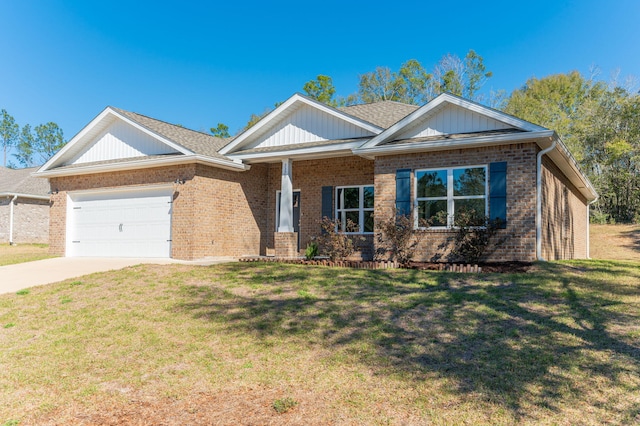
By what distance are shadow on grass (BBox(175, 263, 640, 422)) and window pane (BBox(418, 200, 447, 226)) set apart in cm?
226

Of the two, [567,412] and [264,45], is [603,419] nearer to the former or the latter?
[567,412]

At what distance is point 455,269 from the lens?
10.6 metres

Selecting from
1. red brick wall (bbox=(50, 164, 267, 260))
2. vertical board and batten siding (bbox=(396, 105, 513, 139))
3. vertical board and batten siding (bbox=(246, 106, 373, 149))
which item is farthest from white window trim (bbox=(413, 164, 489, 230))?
red brick wall (bbox=(50, 164, 267, 260))

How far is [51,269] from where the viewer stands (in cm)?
1277

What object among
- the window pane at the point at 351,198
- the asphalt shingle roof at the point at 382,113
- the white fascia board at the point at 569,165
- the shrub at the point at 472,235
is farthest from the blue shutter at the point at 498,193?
the window pane at the point at 351,198

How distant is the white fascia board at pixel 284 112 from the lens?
13391 mm

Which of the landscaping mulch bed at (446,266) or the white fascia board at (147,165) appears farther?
the white fascia board at (147,165)

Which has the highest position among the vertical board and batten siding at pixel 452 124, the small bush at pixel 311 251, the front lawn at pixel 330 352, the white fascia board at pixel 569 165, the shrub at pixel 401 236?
the vertical board and batten siding at pixel 452 124

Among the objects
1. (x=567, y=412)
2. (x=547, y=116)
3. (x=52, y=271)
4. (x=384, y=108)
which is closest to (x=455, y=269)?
(x=567, y=412)

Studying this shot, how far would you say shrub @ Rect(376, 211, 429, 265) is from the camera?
11.9m

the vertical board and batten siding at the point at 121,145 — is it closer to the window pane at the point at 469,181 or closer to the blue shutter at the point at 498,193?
the window pane at the point at 469,181

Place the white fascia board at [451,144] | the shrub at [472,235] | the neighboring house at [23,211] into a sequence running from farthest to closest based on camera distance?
the neighboring house at [23,211] → the shrub at [472,235] → the white fascia board at [451,144]

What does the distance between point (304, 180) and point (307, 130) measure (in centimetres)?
192

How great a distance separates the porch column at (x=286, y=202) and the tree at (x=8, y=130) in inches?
2552
